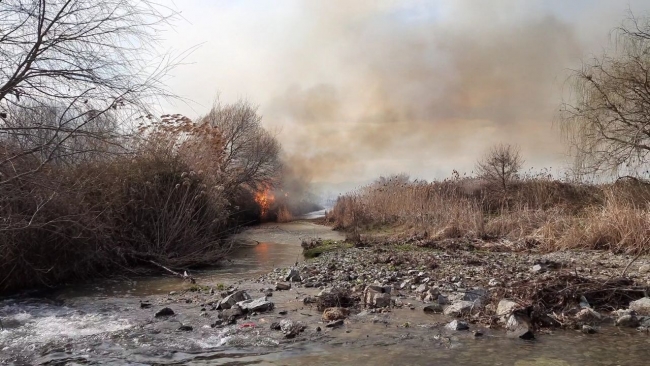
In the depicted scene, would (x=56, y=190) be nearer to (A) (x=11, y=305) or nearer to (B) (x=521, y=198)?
(A) (x=11, y=305)

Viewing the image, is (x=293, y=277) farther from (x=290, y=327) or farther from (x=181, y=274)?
(x=290, y=327)

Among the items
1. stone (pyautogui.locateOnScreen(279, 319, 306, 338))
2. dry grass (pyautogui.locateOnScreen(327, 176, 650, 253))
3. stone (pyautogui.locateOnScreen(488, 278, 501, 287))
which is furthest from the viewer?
dry grass (pyautogui.locateOnScreen(327, 176, 650, 253))

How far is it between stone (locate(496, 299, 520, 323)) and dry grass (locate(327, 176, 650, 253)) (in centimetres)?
665

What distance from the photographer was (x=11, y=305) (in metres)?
7.74

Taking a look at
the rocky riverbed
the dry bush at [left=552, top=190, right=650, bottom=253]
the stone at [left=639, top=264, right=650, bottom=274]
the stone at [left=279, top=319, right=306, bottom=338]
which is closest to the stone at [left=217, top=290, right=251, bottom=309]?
the rocky riverbed

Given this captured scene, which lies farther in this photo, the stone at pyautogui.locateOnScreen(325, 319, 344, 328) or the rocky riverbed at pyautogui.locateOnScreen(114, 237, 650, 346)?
the stone at pyautogui.locateOnScreen(325, 319, 344, 328)

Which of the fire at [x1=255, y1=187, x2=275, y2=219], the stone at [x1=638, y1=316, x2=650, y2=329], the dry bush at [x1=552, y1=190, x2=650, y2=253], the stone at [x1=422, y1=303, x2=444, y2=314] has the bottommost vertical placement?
the stone at [x1=638, y1=316, x2=650, y2=329]

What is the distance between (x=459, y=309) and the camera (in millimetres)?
6086

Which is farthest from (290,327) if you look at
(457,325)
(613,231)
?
(613,231)

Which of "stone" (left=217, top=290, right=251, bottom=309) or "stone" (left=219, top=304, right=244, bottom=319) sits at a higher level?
"stone" (left=217, top=290, right=251, bottom=309)

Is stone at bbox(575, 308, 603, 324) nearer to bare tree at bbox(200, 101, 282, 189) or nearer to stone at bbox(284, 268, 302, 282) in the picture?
stone at bbox(284, 268, 302, 282)

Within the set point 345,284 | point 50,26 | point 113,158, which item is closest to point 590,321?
point 345,284

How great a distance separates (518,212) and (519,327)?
1154cm

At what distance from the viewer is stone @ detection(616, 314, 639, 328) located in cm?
547
